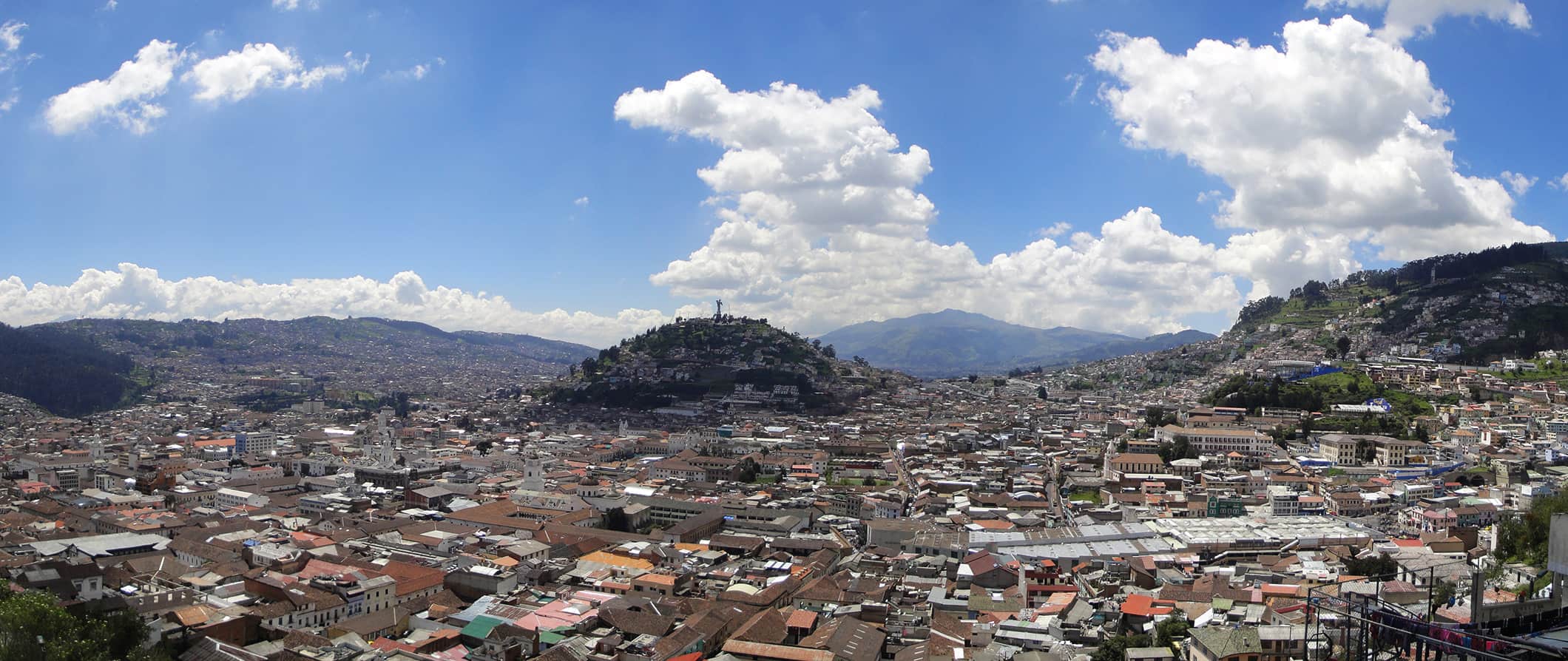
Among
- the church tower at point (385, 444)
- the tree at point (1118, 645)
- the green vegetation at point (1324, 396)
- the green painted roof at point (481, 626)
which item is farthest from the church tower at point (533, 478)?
the green vegetation at point (1324, 396)

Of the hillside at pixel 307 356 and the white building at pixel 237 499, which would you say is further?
the hillside at pixel 307 356

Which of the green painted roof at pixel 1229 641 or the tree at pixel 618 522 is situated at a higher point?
the green painted roof at pixel 1229 641

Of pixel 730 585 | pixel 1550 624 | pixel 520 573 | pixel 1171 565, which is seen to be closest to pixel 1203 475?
pixel 1171 565

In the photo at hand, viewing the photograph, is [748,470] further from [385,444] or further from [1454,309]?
[1454,309]

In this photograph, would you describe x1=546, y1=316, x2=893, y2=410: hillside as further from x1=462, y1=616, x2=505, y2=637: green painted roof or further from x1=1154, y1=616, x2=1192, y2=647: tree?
x1=1154, y1=616, x2=1192, y2=647: tree

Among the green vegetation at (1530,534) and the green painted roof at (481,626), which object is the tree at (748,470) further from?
the green vegetation at (1530,534)

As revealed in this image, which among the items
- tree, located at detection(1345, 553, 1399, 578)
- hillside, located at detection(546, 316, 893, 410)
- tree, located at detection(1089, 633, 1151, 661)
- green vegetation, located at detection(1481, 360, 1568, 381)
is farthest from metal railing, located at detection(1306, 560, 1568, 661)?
hillside, located at detection(546, 316, 893, 410)

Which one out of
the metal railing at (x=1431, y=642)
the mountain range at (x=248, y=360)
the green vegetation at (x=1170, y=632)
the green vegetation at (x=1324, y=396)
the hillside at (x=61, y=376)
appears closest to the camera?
the metal railing at (x=1431, y=642)
